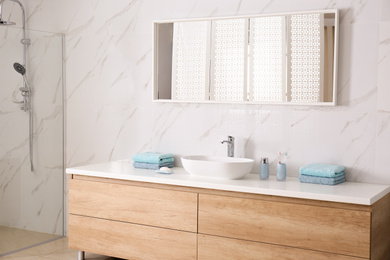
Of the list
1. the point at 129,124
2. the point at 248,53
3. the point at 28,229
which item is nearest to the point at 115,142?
the point at 129,124

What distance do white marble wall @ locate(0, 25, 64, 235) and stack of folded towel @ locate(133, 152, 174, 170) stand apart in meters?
0.91

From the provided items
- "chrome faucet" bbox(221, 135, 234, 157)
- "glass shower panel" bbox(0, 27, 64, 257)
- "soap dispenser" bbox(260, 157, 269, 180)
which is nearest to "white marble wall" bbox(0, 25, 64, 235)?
"glass shower panel" bbox(0, 27, 64, 257)

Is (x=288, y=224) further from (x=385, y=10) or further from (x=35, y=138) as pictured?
(x=35, y=138)

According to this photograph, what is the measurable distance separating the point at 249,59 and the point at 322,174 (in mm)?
961

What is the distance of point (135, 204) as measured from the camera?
3.57m

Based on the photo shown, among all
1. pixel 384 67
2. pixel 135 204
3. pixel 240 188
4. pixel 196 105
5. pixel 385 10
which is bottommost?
pixel 135 204

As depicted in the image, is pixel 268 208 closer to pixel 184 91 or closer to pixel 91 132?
pixel 184 91

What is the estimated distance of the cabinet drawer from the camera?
3.01 metres

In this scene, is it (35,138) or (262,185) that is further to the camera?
(35,138)

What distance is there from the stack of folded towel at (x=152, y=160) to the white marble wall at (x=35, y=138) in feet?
2.99

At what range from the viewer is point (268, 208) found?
311 cm

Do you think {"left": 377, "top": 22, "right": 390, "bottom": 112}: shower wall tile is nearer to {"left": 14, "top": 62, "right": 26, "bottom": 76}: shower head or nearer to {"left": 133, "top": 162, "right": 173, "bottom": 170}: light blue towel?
{"left": 133, "top": 162, "right": 173, "bottom": 170}: light blue towel

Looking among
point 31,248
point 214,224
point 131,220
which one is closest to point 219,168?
point 214,224

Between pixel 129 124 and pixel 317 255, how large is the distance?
6.19ft
